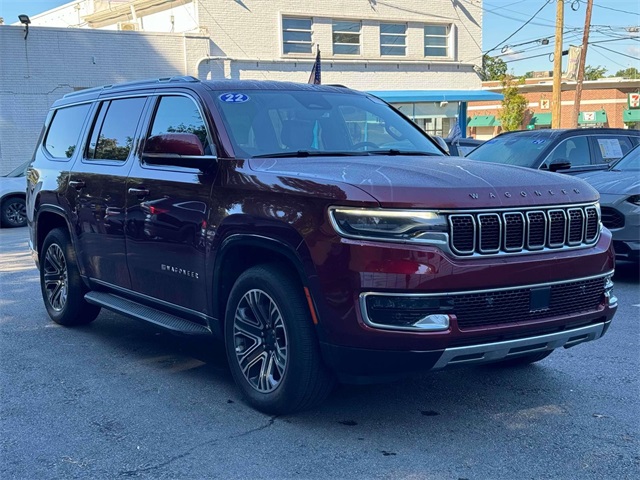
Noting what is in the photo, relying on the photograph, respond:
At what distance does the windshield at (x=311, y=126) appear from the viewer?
5355mm

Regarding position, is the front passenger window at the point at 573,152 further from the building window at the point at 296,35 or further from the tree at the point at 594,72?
the tree at the point at 594,72

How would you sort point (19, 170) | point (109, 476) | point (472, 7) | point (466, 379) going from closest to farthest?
1. point (109, 476)
2. point (466, 379)
3. point (19, 170)
4. point (472, 7)

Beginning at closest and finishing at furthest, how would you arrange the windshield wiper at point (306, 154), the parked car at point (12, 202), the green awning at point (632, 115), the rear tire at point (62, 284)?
the windshield wiper at point (306, 154), the rear tire at point (62, 284), the parked car at point (12, 202), the green awning at point (632, 115)

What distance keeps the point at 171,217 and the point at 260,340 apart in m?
1.17

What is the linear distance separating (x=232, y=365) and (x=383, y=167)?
158cm

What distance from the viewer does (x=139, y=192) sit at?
579cm

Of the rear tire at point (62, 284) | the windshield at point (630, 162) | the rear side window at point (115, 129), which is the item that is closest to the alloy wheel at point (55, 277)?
the rear tire at point (62, 284)

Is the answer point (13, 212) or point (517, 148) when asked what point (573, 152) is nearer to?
point (517, 148)

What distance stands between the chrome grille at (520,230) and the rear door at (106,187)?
2860mm

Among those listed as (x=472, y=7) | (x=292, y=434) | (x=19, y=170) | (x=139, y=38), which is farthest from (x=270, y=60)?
(x=292, y=434)

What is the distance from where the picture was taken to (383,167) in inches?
185

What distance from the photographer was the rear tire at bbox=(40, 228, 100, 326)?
708 centimetres

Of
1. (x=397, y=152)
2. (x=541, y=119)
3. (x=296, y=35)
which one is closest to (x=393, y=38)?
(x=296, y=35)

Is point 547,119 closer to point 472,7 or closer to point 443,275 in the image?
point 472,7
